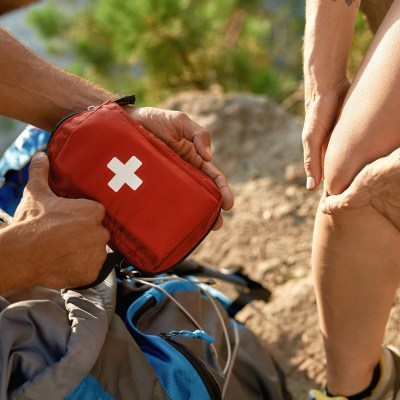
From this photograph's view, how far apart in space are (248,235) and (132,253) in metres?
0.80

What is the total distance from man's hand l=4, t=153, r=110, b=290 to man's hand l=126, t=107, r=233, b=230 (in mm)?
202

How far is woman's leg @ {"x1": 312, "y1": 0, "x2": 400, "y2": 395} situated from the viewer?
832 millimetres

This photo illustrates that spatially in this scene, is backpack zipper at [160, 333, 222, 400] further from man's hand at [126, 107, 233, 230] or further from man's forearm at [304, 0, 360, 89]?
man's forearm at [304, 0, 360, 89]

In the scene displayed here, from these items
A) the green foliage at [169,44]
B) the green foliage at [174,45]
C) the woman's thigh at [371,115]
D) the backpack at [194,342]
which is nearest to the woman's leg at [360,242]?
the woman's thigh at [371,115]

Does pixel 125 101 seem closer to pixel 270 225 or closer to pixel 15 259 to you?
pixel 15 259

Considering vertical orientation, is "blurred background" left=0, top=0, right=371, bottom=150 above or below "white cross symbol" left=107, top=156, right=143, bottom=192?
below


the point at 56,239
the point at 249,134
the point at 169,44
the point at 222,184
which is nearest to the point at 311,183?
the point at 222,184

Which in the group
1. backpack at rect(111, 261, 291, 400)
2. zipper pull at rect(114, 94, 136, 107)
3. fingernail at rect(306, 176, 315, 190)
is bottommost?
backpack at rect(111, 261, 291, 400)

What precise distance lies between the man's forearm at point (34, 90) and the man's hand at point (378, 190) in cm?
49

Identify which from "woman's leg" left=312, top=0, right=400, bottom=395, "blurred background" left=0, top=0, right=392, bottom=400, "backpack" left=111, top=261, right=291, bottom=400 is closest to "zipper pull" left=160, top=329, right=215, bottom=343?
"backpack" left=111, top=261, right=291, bottom=400

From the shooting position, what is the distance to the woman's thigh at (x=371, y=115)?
0.82 metres

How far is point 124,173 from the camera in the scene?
0.89 metres

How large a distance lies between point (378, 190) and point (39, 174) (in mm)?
517

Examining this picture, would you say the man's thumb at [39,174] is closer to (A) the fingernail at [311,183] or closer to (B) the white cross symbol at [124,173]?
(B) the white cross symbol at [124,173]
